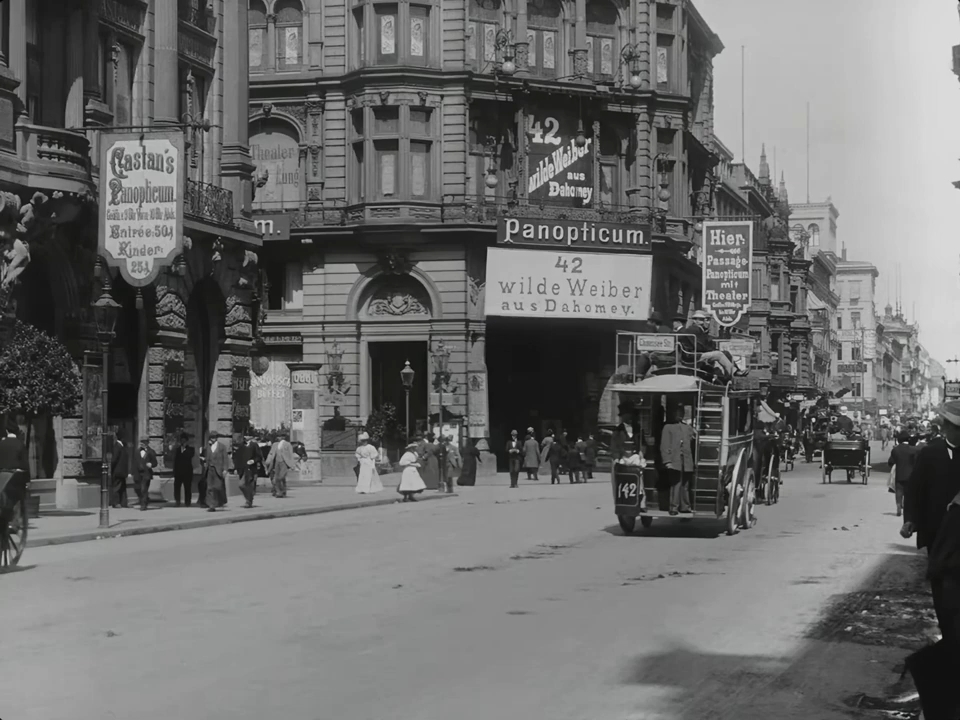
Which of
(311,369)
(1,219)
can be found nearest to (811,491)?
(311,369)

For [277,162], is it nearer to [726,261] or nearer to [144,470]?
[726,261]

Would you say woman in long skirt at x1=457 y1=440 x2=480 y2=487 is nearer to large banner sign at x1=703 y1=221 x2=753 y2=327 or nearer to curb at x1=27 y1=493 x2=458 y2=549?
large banner sign at x1=703 y1=221 x2=753 y2=327

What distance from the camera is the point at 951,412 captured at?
347 inches

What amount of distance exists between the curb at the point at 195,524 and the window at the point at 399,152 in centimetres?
1988

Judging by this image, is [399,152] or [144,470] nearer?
[144,470]

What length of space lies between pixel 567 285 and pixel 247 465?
23.5 meters

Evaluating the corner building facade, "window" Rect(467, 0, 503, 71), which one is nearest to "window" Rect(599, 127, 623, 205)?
the corner building facade

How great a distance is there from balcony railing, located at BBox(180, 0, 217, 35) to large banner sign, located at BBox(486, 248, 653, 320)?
17308mm

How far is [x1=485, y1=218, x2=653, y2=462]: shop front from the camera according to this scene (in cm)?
5234

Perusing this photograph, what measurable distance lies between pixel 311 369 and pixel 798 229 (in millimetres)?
84721

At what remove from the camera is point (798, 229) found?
120 meters

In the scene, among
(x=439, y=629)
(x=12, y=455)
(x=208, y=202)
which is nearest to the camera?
(x=439, y=629)

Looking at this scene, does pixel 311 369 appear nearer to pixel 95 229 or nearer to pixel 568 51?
pixel 95 229

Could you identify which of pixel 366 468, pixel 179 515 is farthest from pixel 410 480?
pixel 179 515
